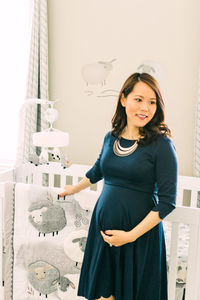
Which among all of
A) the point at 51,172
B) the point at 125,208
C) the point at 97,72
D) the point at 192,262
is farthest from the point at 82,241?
the point at 97,72

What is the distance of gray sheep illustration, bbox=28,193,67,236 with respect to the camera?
1406 millimetres

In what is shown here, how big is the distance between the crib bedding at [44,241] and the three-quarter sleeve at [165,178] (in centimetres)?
36

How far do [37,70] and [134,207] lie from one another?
1442mm

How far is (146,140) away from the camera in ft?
3.65

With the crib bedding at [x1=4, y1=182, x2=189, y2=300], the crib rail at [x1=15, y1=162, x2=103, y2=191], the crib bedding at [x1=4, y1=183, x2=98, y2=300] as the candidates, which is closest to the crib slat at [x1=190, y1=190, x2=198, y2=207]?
the crib bedding at [x1=4, y1=182, x2=189, y2=300]

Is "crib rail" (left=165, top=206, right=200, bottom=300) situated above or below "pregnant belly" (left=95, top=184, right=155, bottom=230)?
below

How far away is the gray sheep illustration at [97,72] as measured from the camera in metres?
2.16

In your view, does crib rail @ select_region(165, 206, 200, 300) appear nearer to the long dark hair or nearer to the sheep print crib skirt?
the sheep print crib skirt

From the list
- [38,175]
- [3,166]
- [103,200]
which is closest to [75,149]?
[38,175]

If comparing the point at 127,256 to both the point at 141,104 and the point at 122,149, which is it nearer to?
the point at 122,149

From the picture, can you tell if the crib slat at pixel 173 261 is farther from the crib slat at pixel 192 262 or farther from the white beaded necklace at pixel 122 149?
the white beaded necklace at pixel 122 149

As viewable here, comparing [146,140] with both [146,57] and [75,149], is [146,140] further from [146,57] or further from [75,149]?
[75,149]

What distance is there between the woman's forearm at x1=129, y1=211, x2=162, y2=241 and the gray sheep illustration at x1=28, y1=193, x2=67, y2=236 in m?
0.41

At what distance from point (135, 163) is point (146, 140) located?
9 cm
